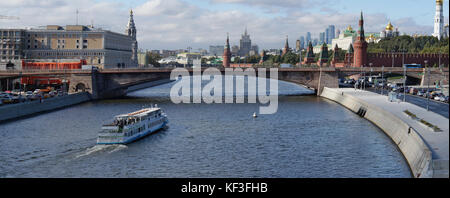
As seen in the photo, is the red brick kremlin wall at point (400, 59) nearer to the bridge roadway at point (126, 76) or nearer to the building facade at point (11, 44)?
the bridge roadway at point (126, 76)

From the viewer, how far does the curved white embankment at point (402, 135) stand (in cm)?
3107

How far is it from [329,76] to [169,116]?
1747 inches

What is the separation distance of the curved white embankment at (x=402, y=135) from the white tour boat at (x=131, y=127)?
21407 millimetres

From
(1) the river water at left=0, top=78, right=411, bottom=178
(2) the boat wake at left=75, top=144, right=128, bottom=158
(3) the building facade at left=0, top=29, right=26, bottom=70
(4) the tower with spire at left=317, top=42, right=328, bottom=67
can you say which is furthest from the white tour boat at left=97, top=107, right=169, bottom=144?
(4) the tower with spire at left=317, top=42, right=328, bottom=67

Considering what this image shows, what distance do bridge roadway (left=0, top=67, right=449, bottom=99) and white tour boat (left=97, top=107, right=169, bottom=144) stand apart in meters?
41.6

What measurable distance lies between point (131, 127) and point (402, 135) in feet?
72.0

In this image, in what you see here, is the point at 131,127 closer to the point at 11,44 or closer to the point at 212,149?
the point at 212,149

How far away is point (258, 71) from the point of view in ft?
344

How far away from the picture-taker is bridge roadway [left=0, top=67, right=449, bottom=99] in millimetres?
98875

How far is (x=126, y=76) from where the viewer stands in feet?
337

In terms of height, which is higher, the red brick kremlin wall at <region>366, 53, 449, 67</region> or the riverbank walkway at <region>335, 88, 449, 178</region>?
the red brick kremlin wall at <region>366, 53, 449, 67</region>

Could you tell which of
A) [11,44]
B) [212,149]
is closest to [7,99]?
[212,149]

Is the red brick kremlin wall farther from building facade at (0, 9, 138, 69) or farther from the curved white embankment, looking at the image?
the curved white embankment
